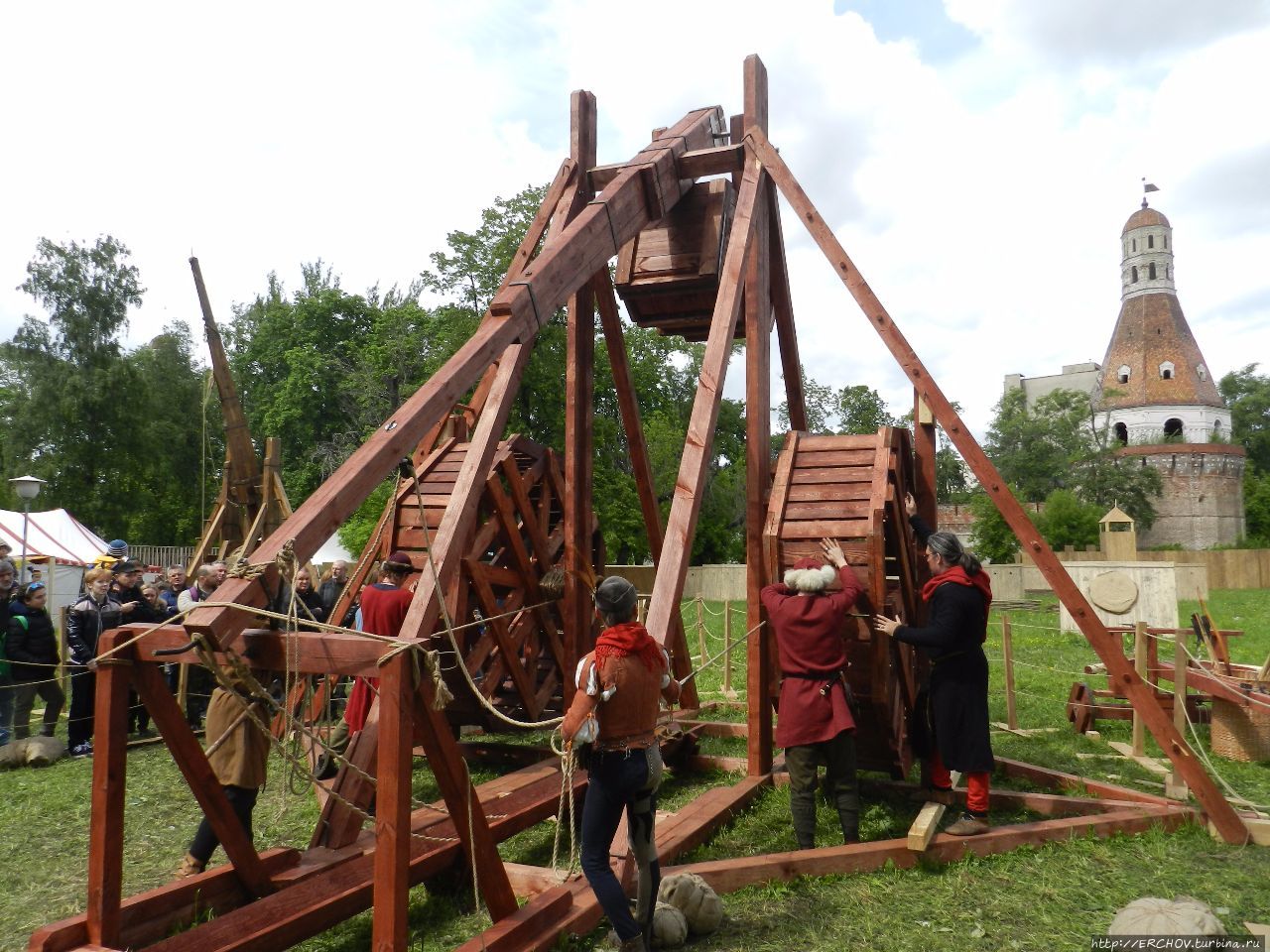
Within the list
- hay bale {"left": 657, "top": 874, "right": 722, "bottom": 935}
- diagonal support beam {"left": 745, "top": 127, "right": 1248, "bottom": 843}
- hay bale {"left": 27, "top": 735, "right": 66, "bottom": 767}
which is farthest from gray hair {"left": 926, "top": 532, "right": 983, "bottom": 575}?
hay bale {"left": 27, "top": 735, "right": 66, "bottom": 767}

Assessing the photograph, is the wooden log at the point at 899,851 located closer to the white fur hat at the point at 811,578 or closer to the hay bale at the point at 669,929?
the hay bale at the point at 669,929

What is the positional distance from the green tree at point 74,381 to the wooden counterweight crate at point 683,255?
2967cm

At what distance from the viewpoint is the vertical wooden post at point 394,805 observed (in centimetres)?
293

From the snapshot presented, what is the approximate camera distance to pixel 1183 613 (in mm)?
20562

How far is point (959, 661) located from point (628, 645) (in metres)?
2.42

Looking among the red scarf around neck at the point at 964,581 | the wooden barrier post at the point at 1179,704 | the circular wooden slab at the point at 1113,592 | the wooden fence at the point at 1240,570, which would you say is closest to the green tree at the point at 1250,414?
the wooden fence at the point at 1240,570

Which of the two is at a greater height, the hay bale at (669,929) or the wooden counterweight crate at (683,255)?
the wooden counterweight crate at (683,255)

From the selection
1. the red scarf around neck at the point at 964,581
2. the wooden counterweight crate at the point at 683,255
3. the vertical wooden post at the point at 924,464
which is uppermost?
the wooden counterweight crate at the point at 683,255

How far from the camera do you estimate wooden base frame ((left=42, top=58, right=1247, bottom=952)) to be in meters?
3.20

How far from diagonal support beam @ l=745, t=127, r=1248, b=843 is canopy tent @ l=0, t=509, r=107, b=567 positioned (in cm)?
1389

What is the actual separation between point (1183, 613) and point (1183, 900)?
20.1m

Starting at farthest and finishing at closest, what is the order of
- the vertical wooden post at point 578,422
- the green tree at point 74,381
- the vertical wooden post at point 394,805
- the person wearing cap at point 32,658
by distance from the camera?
the green tree at point 74,381 < the person wearing cap at point 32,658 < the vertical wooden post at point 578,422 < the vertical wooden post at point 394,805

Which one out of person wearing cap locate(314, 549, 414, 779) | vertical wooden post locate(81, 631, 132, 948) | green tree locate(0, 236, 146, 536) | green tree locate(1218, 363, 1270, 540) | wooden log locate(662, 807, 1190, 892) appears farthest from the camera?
green tree locate(1218, 363, 1270, 540)

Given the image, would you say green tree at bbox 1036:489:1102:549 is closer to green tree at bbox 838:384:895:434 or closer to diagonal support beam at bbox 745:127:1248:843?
green tree at bbox 838:384:895:434
